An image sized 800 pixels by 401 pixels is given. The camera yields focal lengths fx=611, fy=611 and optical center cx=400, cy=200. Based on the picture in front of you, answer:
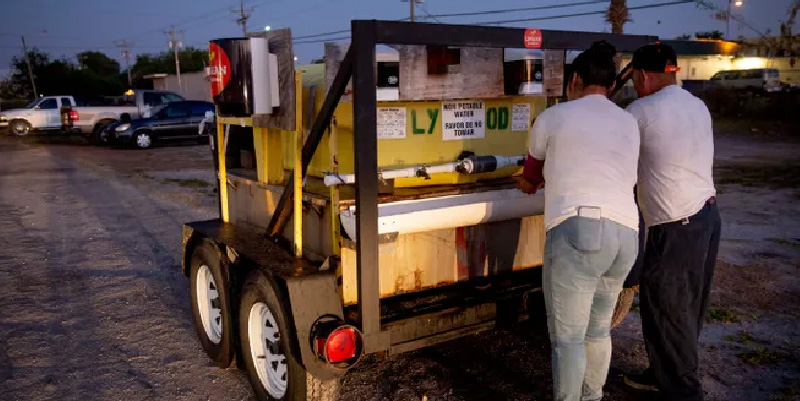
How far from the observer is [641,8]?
97.5ft

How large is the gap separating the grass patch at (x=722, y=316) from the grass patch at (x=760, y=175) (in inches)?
286

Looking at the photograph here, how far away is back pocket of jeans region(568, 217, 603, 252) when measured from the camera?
274cm

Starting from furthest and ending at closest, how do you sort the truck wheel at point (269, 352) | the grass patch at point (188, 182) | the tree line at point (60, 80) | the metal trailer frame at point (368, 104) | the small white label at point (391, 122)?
1. the tree line at point (60, 80)
2. the grass patch at point (188, 182)
3. the small white label at point (391, 122)
4. the truck wheel at point (269, 352)
5. the metal trailer frame at point (368, 104)

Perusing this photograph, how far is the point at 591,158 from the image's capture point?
276 cm

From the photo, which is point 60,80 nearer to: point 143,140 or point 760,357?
point 143,140

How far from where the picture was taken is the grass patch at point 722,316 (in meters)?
5.13

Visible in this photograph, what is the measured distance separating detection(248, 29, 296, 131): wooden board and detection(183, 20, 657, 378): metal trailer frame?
109mm

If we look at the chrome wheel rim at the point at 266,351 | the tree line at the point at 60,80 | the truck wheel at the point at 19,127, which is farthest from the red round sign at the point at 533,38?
the tree line at the point at 60,80

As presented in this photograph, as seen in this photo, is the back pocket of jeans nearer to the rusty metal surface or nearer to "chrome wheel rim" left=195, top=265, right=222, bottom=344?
the rusty metal surface

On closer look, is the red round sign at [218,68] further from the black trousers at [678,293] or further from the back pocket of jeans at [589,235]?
the black trousers at [678,293]

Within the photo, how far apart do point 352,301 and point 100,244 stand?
6242mm

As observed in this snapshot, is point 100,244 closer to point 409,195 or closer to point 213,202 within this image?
point 213,202

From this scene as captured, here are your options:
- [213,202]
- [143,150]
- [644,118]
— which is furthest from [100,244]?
[143,150]

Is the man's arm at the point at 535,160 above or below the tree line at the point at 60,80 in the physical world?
below
